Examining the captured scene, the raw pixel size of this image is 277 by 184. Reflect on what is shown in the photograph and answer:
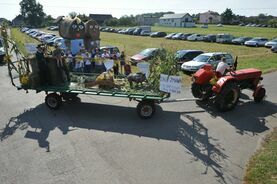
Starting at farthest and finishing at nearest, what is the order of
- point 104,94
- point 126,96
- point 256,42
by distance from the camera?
1. point 256,42
2. point 104,94
3. point 126,96

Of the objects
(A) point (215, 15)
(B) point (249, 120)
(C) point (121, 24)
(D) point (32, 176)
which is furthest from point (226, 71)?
(A) point (215, 15)

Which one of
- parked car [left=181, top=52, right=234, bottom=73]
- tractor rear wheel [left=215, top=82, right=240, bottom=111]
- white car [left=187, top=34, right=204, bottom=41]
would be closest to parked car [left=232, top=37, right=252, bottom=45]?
white car [left=187, top=34, right=204, bottom=41]

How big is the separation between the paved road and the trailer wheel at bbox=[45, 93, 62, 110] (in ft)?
0.85

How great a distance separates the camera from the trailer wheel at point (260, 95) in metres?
11.4

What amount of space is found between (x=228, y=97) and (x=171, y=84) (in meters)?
2.72

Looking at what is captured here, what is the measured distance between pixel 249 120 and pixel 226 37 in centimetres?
3289

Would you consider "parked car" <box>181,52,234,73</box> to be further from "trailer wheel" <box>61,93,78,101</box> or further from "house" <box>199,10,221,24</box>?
"house" <box>199,10,221,24</box>

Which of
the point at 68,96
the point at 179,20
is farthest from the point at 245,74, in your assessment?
the point at 179,20

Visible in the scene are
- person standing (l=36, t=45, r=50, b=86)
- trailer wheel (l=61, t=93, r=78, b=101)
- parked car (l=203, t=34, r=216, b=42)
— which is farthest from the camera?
parked car (l=203, t=34, r=216, b=42)

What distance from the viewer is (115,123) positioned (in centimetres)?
930

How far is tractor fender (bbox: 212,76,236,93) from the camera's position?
32.7ft

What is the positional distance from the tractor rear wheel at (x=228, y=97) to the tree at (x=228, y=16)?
10261 centimetres

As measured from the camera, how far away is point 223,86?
10.0m

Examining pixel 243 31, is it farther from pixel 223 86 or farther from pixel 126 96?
pixel 126 96
